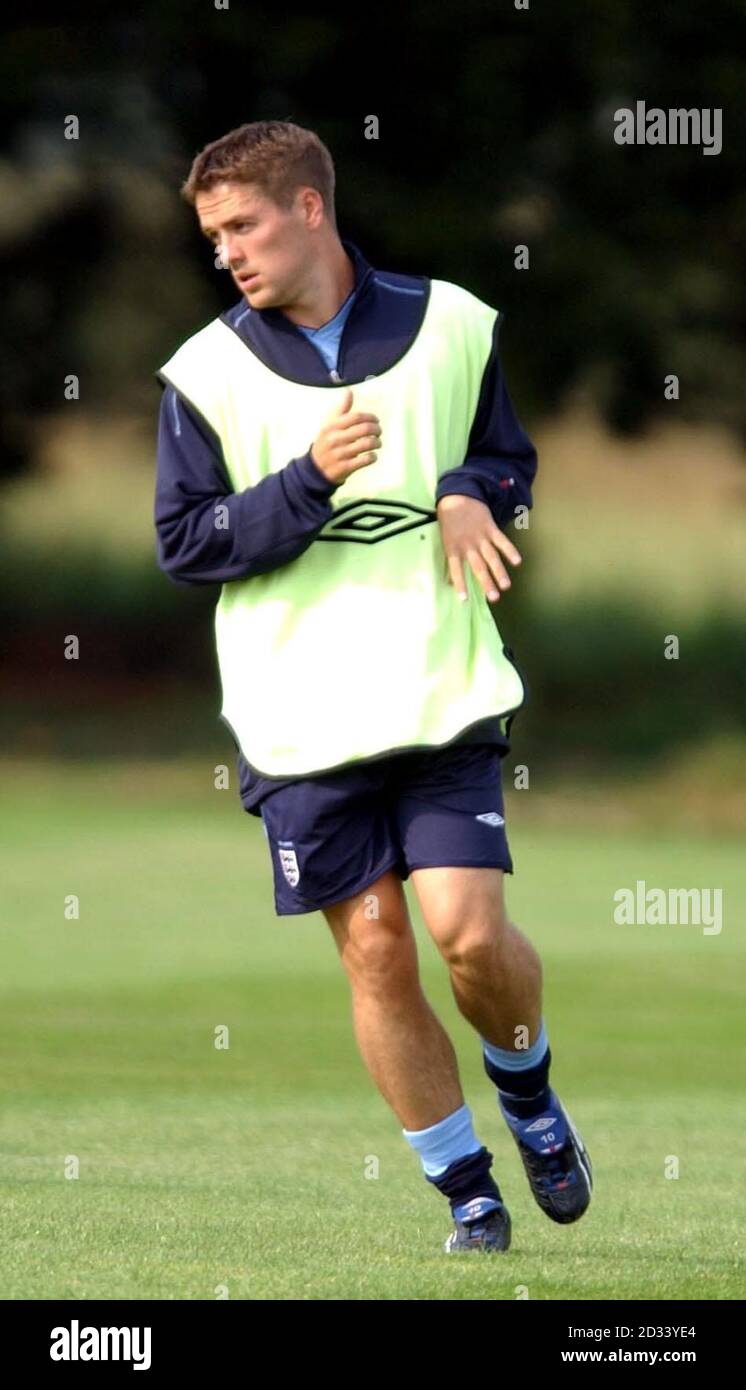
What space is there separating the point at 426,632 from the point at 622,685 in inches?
801

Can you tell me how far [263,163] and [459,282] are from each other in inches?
658

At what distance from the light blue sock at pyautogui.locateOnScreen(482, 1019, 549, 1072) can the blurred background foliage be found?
15455 mm

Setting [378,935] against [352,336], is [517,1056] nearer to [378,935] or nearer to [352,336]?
[378,935]

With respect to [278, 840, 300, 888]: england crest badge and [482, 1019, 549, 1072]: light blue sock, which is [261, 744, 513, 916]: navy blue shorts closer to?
[278, 840, 300, 888]: england crest badge

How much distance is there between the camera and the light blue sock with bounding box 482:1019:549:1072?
4.71m

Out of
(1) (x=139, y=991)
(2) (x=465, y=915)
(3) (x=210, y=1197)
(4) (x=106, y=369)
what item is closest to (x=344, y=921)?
(2) (x=465, y=915)

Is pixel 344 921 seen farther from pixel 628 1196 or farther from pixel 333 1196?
pixel 628 1196

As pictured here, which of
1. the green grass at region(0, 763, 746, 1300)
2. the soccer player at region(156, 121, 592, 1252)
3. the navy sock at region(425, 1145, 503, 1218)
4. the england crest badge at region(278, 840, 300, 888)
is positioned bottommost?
the green grass at region(0, 763, 746, 1300)

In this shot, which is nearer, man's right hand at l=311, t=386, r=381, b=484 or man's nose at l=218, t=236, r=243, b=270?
man's right hand at l=311, t=386, r=381, b=484

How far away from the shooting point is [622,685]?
81.0 feet

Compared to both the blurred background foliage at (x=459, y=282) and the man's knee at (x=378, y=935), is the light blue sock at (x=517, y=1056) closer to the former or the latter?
the man's knee at (x=378, y=935)

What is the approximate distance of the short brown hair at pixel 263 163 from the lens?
4523 millimetres

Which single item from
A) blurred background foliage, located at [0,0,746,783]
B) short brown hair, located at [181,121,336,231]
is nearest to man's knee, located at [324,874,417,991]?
short brown hair, located at [181,121,336,231]

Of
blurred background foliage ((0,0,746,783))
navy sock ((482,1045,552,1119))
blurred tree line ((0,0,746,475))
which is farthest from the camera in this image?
blurred background foliage ((0,0,746,783))
